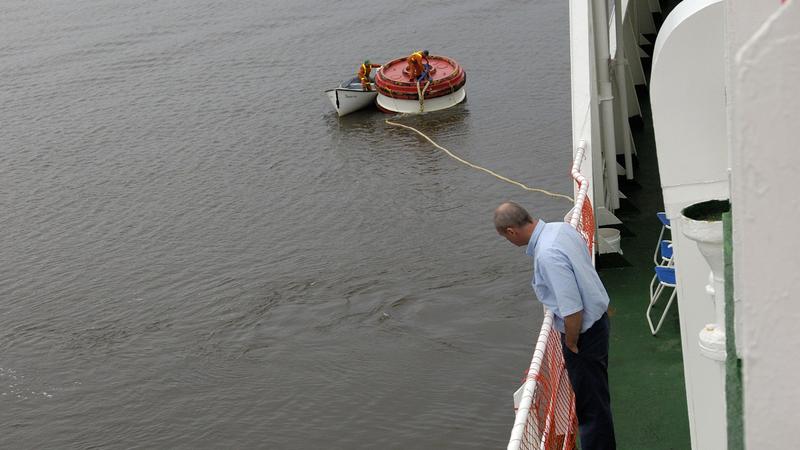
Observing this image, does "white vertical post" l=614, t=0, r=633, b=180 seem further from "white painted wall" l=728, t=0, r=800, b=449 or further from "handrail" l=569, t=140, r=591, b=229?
"white painted wall" l=728, t=0, r=800, b=449

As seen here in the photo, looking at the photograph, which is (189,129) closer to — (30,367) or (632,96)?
(30,367)

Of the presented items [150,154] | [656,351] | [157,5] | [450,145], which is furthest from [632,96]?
[157,5]

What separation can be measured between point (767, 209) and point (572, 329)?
3.79m

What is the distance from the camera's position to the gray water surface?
13484 millimetres

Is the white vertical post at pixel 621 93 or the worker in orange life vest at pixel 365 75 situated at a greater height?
the white vertical post at pixel 621 93

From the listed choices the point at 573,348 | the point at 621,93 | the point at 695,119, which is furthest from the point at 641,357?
the point at 695,119

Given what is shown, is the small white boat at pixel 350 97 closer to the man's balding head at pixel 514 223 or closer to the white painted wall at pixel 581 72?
the white painted wall at pixel 581 72

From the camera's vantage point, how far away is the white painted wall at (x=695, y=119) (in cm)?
295

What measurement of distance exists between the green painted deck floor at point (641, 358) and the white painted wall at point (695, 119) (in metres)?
3.55

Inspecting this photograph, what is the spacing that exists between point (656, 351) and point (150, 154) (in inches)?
718

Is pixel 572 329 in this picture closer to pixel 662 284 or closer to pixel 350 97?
pixel 662 284

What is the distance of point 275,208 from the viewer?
2044cm

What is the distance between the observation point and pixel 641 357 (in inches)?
322

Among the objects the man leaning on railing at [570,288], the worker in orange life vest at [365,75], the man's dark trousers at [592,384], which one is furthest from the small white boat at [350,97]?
the man leaning on railing at [570,288]
